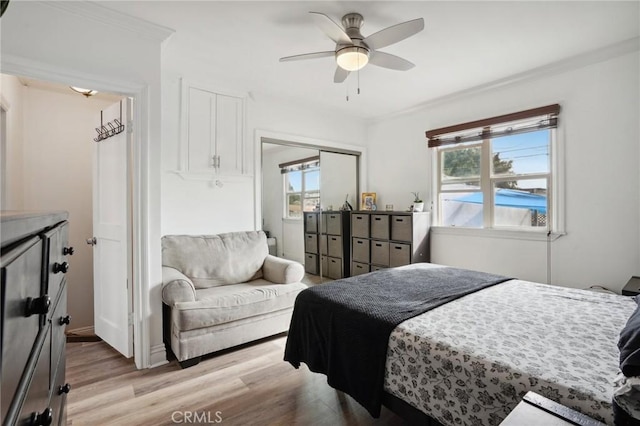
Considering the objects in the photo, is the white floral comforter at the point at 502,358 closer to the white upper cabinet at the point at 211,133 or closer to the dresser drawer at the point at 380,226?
the dresser drawer at the point at 380,226

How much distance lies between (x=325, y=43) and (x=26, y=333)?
8.82 ft

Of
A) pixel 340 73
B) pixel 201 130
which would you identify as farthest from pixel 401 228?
pixel 201 130

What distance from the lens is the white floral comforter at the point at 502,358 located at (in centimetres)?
106

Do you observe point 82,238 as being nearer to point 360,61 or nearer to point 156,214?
point 156,214

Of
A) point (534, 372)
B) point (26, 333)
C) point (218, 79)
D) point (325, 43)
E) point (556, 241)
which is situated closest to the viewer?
point (26, 333)

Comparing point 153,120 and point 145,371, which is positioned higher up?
point 153,120

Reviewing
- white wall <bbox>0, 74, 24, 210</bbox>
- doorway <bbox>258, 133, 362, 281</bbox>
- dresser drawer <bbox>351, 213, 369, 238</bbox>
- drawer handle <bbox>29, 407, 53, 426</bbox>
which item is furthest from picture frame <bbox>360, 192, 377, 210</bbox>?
drawer handle <bbox>29, 407, 53, 426</bbox>

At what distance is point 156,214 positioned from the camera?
7.93ft

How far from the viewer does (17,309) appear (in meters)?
0.52

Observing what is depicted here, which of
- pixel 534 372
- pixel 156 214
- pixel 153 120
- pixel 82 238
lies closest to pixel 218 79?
pixel 153 120

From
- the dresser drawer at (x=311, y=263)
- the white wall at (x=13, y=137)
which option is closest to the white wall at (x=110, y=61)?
the white wall at (x=13, y=137)

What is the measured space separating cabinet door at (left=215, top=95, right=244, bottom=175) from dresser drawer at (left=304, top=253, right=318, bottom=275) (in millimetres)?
1544

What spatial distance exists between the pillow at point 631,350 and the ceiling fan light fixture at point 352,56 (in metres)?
2.06

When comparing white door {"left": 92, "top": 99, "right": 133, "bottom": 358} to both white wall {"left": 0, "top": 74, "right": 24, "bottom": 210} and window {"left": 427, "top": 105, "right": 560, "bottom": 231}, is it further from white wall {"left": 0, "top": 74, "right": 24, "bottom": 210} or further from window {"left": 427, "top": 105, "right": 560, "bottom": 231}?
window {"left": 427, "top": 105, "right": 560, "bottom": 231}
